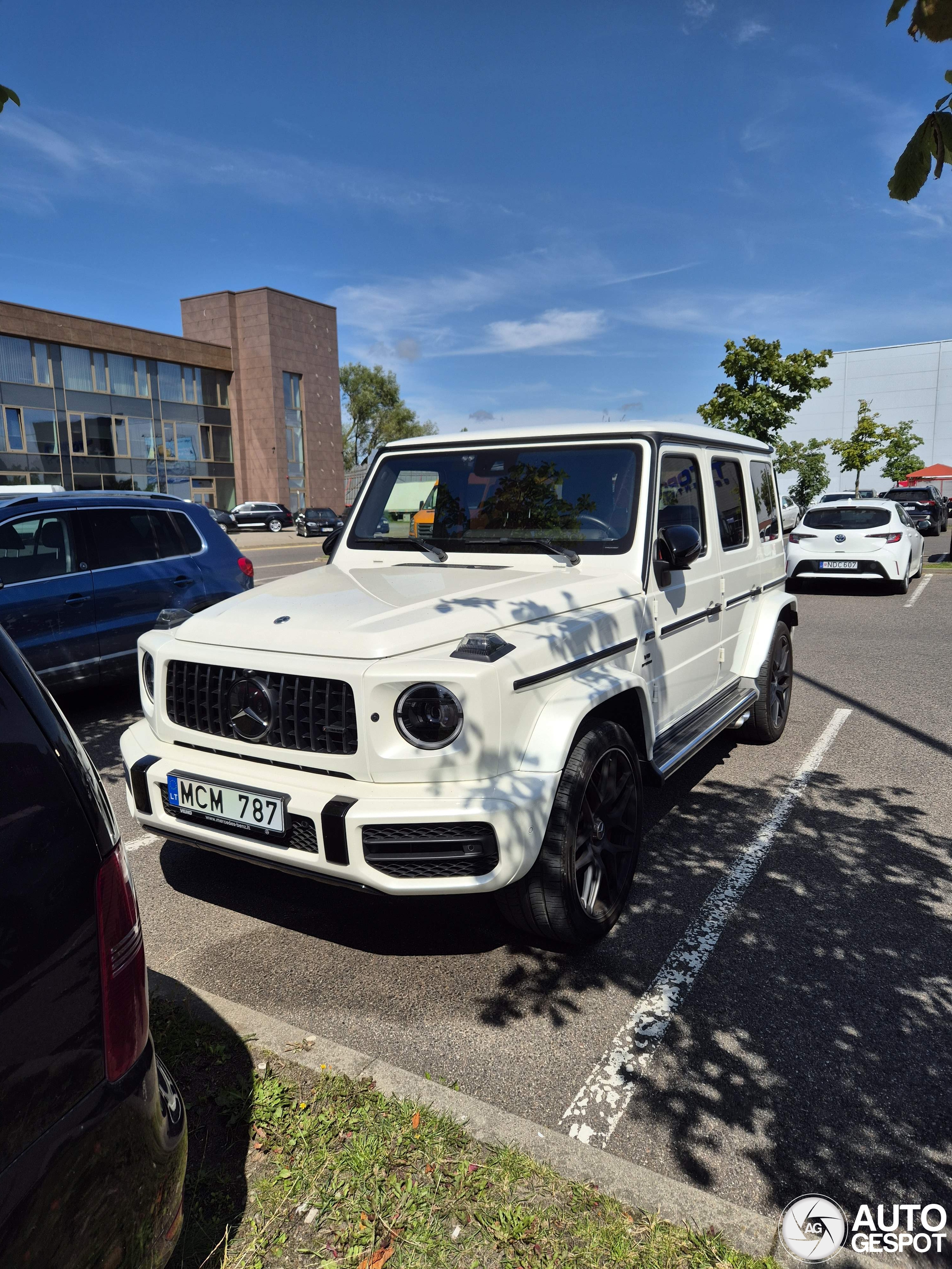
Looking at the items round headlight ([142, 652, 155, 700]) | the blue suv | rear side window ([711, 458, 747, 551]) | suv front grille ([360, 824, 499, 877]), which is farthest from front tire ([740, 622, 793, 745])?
the blue suv

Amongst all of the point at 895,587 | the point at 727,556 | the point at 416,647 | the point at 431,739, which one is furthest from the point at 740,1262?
the point at 895,587

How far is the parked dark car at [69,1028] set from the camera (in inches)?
49.3

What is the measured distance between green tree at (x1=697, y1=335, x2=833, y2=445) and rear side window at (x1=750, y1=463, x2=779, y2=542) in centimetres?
2124

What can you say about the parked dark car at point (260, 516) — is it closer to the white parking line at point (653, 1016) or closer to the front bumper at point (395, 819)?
the white parking line at point (653, 1016)

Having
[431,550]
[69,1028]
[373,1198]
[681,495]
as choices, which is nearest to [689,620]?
[681,495]

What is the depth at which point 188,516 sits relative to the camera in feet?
25.5

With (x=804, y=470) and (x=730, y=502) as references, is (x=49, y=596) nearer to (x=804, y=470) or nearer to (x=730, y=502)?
(x=730, y=502)

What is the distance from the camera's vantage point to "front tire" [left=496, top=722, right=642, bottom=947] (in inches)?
116

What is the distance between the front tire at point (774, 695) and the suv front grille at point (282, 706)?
11.1 ft

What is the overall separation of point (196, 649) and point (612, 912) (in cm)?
191

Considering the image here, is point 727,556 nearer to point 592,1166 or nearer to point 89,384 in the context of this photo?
point 592,1166

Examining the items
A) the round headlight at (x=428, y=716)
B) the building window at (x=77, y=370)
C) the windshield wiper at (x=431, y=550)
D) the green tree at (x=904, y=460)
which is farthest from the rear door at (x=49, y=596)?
the green tree at (x=904, y=460)
